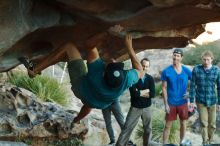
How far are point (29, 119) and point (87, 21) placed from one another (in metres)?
2.61

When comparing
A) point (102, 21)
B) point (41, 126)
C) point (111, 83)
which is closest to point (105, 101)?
point (111, 83)

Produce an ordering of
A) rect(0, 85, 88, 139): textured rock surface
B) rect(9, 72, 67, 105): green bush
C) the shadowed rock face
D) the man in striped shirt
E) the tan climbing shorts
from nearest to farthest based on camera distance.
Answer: the shadowed rock face
the tan climbing shorts
rect(0, 85, 88, 139): textured rock surface
the man in striped shirt
rect(9, 72, 67, 105): green bush

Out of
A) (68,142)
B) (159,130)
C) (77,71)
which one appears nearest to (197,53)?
(159,130)

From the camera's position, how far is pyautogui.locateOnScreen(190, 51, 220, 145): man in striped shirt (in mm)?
10172

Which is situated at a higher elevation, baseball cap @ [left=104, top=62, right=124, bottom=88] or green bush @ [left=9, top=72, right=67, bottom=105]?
baseball cap @ [left=104, top=62, right=124, bottom=88]

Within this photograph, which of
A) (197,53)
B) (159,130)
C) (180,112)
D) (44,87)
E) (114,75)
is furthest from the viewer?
(197,53)

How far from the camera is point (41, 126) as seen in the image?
394 inches

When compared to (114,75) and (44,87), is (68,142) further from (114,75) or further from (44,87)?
(44,87)

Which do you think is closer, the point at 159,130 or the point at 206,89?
the point at 206,89

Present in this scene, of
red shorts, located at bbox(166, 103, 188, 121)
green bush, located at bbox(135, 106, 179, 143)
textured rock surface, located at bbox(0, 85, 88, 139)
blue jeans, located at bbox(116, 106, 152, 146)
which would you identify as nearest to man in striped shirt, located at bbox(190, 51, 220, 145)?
red shorts, located at bbox(166, 103, 188, 121)

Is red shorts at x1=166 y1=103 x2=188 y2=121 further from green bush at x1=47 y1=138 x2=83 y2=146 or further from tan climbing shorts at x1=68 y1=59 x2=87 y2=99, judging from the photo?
tan climbing shorts at x1=68 y1=59 x2=87 y2=99

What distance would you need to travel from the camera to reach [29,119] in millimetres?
10055

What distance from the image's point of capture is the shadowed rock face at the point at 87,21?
8.27 meters

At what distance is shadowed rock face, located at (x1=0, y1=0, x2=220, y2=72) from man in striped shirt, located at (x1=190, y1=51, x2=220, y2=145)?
2.55ft
